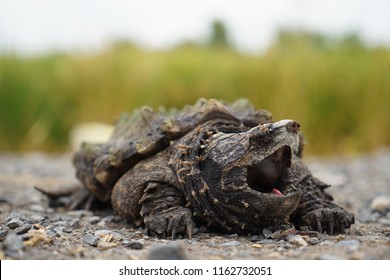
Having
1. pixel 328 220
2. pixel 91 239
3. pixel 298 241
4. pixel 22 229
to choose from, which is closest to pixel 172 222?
pixel 91 239

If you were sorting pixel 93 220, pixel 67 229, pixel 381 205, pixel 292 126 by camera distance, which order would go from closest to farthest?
pixel 292 126 < pixel 67 229 < pixel 93 220 < pixel 381 205

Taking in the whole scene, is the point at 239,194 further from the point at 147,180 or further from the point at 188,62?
the point at 188,62

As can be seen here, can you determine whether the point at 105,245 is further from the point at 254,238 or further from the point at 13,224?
the point at 254,238

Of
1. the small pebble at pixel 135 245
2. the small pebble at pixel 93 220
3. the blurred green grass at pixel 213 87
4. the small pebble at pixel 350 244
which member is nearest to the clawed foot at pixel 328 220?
the small pebble at pixel 350 244

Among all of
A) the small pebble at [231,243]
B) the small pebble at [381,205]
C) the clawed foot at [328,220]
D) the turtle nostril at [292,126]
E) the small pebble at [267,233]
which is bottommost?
the small pebble at [231,243]

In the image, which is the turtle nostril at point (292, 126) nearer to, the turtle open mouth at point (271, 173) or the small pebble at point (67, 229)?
the turtle open mouth at point (271, 173)

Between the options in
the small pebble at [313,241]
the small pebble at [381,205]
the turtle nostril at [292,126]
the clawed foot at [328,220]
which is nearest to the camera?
the turtle nostril at [292,126]
